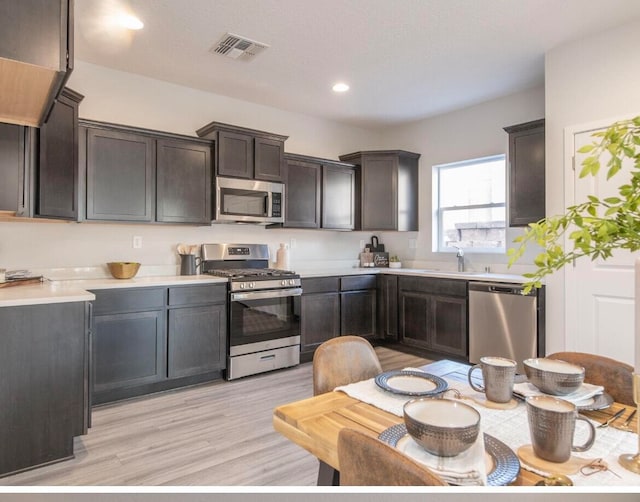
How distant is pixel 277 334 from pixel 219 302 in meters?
0.66

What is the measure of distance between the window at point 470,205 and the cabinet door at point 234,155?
236 cm

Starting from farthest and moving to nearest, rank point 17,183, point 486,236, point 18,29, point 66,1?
point 486,236
point 17,183
point 66,1
point 18,29

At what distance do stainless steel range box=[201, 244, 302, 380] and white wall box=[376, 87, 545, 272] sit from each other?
2009mm

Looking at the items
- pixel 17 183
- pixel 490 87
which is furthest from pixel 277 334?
pixel 490 87

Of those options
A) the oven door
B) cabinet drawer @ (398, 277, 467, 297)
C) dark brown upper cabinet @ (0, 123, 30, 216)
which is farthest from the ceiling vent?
cabinet drawer @ (398, 277, 467, 297)

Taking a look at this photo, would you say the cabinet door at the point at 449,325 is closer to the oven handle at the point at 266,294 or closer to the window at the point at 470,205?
the window at the point at 470,205

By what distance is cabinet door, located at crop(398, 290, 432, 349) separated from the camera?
4.24m

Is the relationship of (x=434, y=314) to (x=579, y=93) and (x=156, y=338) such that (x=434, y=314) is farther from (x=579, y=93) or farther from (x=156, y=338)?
(x=156, y=338)

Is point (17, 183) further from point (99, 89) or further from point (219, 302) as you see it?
point (219, 302)

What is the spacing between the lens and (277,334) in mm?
3832

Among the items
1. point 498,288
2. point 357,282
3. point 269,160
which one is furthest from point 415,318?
point 269,160

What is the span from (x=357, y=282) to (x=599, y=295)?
2.26 m

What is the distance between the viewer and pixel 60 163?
279 cm

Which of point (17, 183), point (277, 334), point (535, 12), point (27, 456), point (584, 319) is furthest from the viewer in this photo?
point (277, 334)
